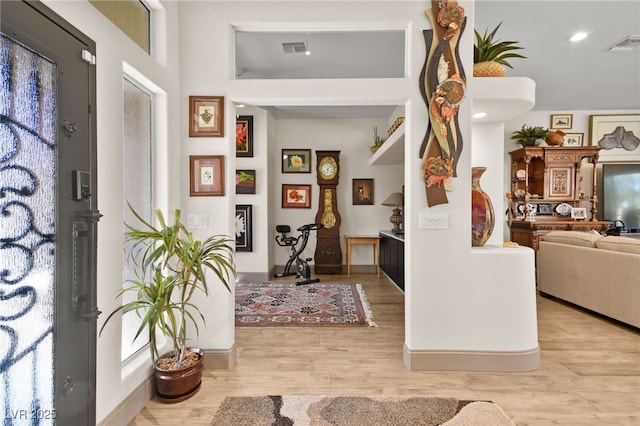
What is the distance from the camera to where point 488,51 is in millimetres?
2406

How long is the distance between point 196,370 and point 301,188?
3.96 meters

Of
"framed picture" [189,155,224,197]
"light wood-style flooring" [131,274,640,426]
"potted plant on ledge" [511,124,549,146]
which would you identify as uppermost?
"potted plant on ledge" [511,124,549,146]

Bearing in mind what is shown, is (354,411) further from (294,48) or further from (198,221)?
(294,48)

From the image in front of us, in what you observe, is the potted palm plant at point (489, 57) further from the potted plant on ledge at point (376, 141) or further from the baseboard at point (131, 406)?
the baseboard at point (131, 406)

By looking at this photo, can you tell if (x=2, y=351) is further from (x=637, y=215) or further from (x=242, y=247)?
(x=637, y=215)

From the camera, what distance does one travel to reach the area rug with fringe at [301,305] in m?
3.12

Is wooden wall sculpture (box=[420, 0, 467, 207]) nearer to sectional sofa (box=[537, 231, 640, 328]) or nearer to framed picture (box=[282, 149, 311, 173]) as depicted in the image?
sectional sofa (box=[537, 231, 640, 328])

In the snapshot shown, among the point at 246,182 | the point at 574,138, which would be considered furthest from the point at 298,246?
the point at 574,138

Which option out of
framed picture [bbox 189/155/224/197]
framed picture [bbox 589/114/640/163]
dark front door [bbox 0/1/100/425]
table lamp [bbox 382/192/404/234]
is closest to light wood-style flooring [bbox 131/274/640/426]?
dark front door [bbox 0/1/100/425]

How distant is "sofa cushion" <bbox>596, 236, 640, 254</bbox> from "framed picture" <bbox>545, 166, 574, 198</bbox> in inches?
80.2

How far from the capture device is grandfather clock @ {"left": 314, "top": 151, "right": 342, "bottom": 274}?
5266mm

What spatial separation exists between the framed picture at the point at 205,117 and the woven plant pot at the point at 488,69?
203 cm

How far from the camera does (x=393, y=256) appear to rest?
14.5ft

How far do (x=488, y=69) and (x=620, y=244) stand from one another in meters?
2.34
